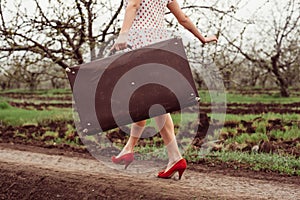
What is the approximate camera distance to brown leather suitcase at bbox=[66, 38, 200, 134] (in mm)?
3223

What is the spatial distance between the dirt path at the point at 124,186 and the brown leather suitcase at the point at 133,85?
0.49 metres

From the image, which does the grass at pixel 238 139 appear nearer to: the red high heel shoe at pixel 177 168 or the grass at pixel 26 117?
the grass at pixel 26 117

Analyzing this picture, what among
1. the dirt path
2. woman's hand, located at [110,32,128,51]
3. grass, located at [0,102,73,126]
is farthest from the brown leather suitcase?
grass, located at [0,102,73,126]

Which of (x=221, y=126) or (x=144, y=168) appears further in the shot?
(x=221, y=126)

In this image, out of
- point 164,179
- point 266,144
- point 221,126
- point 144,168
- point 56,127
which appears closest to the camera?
point 164,179

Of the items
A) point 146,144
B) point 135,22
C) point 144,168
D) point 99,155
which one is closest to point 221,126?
point 146,144

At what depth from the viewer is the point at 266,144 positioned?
5.43m

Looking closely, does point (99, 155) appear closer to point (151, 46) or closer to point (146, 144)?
point (146, 144)

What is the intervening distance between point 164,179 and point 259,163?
53.0 inches

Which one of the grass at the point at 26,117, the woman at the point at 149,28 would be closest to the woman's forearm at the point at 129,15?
the woman at the point at 149,28

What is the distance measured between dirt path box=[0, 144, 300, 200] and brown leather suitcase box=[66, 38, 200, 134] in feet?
1.60

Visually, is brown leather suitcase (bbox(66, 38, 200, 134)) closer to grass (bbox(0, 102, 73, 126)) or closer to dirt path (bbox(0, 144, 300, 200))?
dirt path (bbox(0, 144, 300, 200))

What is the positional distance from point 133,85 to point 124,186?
2.37 ft

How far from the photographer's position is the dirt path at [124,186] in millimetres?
3227
